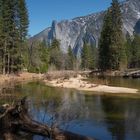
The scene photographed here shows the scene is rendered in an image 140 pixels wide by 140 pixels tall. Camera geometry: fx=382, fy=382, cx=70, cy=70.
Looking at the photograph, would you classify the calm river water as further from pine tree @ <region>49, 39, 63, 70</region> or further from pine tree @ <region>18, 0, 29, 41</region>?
pine tree @ <region>49, 39, 63, 70</region>

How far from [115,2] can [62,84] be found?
40.6 metres

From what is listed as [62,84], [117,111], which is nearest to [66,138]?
[117,111]

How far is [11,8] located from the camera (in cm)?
6688

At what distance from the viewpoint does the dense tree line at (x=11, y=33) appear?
2522 inches

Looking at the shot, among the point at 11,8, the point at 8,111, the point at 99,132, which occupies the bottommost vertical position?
the point at 99,132

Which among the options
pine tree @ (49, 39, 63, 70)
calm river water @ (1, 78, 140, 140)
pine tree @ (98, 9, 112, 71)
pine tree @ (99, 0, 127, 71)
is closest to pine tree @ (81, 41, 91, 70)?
pine tree @ (49, 39, 63, 70)

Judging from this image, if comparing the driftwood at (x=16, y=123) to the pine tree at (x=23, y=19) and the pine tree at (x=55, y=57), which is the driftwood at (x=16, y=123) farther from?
the pine tree at (x=55, y=57)

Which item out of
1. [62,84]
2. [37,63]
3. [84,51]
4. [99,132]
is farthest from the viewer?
[84,51]

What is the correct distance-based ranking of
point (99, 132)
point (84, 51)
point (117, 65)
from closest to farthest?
1. point (99, 132)
2. point (117, 65)
3. point (84, 51)

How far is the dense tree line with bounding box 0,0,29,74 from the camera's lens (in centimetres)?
6406

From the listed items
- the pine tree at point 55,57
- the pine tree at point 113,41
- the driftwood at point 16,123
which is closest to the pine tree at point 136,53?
the pine tree at point 55,57

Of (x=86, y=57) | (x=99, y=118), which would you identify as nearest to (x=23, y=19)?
(x=99, y=118)

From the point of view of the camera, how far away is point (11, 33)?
6625 centimetres

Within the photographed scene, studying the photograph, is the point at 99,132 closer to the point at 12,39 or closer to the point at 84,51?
the point at 12,39
